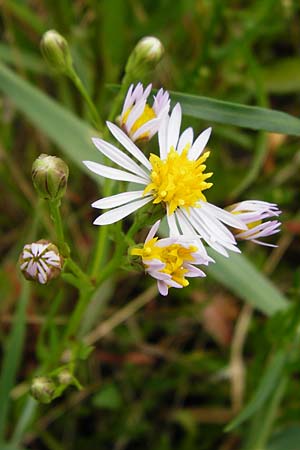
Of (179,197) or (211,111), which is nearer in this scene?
(179,197)

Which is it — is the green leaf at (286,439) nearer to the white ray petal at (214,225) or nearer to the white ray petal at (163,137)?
the white ray petal at (214,225)

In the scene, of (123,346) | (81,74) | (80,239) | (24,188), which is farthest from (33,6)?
(123,346)

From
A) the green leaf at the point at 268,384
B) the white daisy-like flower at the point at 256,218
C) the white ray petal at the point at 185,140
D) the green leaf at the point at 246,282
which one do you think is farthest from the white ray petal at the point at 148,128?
the green leaf at the point at 268,384

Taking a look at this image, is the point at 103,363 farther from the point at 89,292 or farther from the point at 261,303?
the point at 89,292

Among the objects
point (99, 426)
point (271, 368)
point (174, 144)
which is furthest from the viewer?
point (99, 426)

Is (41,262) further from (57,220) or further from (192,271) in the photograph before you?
(192,271)
